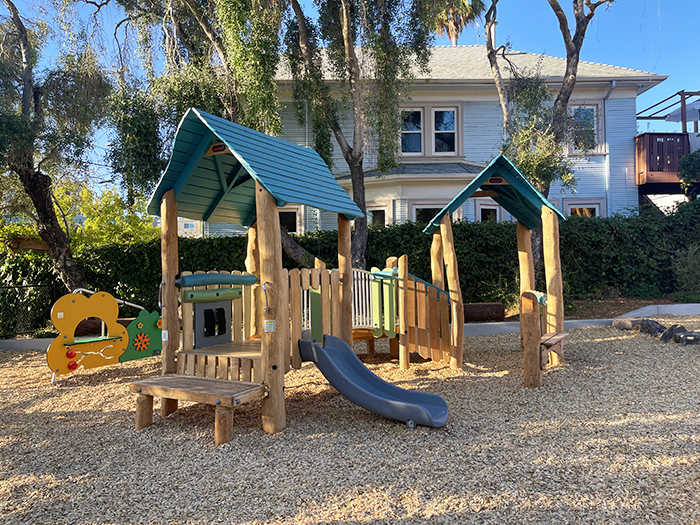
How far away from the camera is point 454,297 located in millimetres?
7434

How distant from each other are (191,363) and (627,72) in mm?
18885

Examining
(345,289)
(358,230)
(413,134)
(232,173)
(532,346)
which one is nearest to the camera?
(532,346)

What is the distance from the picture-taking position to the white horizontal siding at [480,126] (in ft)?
55.6

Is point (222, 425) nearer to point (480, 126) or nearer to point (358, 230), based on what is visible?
point (358, 230)

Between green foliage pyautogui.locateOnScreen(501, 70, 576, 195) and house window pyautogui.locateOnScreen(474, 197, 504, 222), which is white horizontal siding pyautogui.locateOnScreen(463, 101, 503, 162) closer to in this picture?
house window pyautogui.locateOnScreen(474, 197, 504, 222)

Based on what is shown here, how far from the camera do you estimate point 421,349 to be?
760 centimetres

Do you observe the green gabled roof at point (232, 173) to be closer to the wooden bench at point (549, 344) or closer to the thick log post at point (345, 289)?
the thick log post at point (345, 289)

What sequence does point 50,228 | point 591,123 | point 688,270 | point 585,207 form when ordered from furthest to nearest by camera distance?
1. point 585,207
2. point 591,123
3. point 688,270
4. point 50,228

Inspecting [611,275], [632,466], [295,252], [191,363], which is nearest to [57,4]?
[295,252]

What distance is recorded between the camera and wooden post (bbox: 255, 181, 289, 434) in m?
4.76

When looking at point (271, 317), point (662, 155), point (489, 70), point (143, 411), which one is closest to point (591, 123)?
point (662, 155)

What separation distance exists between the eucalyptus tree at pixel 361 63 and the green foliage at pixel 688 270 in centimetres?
856

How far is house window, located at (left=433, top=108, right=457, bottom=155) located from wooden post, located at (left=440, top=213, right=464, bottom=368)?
10021 millimetres

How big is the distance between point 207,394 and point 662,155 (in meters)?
17.6
